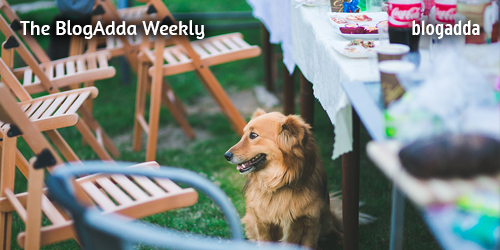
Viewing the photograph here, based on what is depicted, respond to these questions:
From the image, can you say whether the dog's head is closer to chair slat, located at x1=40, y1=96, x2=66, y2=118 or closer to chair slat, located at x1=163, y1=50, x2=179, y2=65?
chair slat, located at x1=40, y1=96, x2=66, y2=118

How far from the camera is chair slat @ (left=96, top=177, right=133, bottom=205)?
4.75ft

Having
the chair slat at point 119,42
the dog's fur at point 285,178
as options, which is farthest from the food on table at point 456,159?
the chair slat at point 119,42

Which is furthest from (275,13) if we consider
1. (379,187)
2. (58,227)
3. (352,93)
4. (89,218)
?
(89,218)

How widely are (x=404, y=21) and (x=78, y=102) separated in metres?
1.69

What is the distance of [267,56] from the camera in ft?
13.2

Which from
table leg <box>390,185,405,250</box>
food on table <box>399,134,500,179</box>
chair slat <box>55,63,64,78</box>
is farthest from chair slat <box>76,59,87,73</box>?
food on table <box>399,134,500,179</box>

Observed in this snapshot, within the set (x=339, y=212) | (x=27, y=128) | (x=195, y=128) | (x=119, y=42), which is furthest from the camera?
(x=195, y=128)

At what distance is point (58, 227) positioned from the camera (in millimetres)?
1342

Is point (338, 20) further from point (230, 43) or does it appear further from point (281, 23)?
point (230, 43)

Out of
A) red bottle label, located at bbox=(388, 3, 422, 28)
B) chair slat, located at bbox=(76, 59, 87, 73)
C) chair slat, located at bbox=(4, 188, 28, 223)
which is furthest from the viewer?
chair slat, located at bbox=(76, 59, 87, 73)

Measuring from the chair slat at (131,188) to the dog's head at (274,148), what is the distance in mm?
502

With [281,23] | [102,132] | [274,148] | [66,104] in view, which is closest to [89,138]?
[66,104]

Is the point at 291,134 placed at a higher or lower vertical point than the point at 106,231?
lower

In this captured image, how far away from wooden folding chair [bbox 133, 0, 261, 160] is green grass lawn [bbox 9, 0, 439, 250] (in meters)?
0.33
